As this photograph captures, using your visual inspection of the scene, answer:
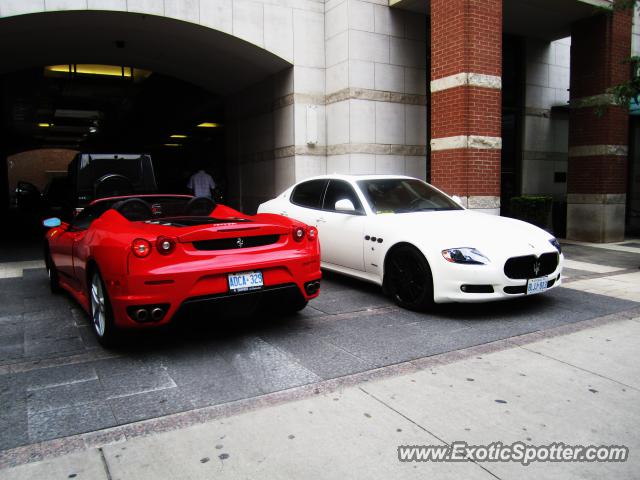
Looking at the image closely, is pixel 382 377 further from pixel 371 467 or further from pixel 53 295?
pixel 53 295

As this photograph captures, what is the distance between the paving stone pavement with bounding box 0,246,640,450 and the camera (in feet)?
11.9

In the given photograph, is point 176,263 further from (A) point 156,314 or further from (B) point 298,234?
(B) point 298,234

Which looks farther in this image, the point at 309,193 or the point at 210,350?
the point at 309,193

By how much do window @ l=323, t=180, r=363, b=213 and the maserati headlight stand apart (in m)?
1.67

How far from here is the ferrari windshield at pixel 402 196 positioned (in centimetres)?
698

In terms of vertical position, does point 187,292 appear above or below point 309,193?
below

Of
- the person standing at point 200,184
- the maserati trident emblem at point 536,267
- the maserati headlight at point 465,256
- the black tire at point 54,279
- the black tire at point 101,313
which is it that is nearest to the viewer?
the black tire at point 101,313

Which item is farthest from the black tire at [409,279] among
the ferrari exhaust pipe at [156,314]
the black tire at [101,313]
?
the black tire at [101,313]

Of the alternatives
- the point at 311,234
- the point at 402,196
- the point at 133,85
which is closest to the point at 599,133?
the point at 402,196

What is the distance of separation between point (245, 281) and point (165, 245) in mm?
736

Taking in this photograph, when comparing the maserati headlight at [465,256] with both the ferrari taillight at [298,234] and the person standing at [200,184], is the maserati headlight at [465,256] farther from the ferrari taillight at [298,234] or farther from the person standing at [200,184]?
the person standing at [200,184]

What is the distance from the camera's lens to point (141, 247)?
14.3 ft
